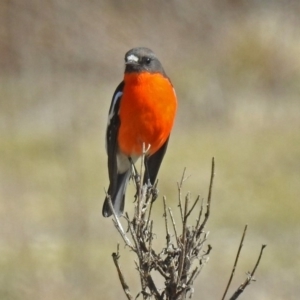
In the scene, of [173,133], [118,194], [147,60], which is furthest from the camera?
[173,133]

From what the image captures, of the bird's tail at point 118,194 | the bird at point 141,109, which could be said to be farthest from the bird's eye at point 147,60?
the bird's tail at point 118,194

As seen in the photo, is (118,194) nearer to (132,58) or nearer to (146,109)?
(146,109)

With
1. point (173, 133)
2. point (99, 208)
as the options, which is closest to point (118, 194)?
point (99, 208)

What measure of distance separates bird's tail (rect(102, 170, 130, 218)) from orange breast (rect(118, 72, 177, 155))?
0.44m

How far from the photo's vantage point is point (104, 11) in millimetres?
12812

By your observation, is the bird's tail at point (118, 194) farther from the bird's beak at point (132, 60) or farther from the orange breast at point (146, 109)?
the bird's beak at point (132, 60)

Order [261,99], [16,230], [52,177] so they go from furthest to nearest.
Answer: [261,99] < [52,177] < [16,230]

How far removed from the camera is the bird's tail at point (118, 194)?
5.50 m

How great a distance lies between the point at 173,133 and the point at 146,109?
6.94m

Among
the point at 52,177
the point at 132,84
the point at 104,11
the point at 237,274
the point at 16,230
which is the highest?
the point at 104,11

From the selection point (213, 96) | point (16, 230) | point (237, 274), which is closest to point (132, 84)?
point (237, 274)

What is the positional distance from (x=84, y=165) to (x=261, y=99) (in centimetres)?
279

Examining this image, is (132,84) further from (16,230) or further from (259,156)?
(259,156)

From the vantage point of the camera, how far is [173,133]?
1217 centimetres
